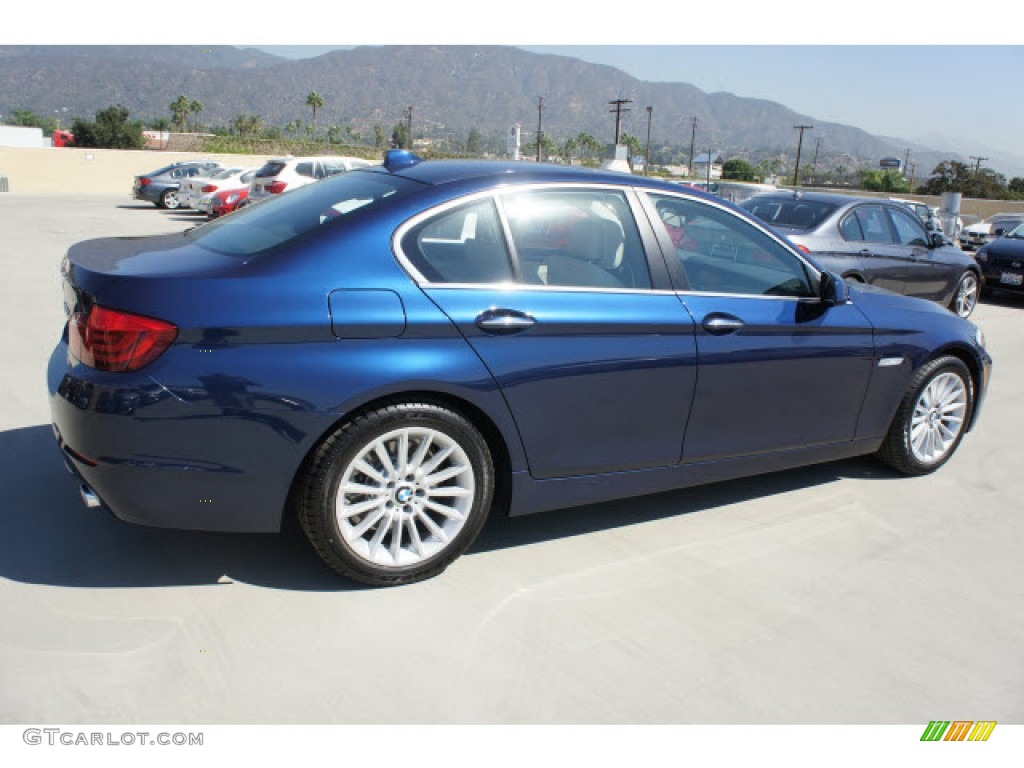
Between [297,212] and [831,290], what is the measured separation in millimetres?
2526

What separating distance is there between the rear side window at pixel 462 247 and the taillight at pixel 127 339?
3.01 ft

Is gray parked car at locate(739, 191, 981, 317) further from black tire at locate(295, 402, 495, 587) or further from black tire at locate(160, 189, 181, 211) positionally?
black tire at locate(160, 189, 181, 211)

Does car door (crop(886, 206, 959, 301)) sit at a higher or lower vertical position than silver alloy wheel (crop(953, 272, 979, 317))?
higher

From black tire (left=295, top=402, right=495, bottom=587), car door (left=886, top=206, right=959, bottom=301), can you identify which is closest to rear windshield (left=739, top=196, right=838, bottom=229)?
car door (left=886, top=206, right=959, bottom=301)

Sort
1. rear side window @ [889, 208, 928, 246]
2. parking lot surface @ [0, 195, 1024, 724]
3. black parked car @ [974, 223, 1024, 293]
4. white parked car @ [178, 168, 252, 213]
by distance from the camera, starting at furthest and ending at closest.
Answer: white parked car @ [178, 168, 252, 213] < black parked car @ [974, 223, 1024, 293] < rear side window @ [889, 208, 928, 246] < parking lot surface @ [0, 195, 1024, 724]

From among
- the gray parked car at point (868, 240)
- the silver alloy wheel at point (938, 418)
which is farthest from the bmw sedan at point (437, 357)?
the gray parked car at point (868, 240)

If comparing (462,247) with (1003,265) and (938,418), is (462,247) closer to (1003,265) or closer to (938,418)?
(938,418)

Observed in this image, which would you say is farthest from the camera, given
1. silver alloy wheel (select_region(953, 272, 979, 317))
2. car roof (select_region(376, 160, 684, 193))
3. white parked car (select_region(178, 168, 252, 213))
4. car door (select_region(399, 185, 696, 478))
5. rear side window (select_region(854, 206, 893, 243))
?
A: white parked car (select_region(178, 168, 252, 213))

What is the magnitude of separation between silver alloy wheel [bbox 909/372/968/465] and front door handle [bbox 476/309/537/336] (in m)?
2.59

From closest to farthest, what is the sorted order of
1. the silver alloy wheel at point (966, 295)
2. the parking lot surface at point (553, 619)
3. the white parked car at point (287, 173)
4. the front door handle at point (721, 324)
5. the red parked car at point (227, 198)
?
the parking lot surface at point (553, 619)
the front door handle at point (721, 324)
the silver alloy wheel at point (966, 295)
the white parked car at point (287, 173)
the red parked car at point (227, 198)

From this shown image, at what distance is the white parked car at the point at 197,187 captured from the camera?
23594mm

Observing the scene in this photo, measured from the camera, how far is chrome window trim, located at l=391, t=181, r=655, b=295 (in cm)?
327

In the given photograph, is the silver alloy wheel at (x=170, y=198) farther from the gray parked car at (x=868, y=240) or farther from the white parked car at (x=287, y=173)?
the gray parked car at (x=868, y=240)
